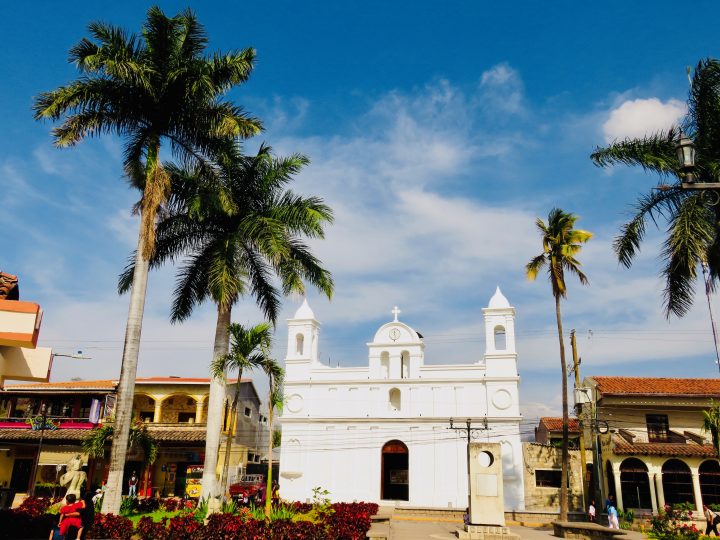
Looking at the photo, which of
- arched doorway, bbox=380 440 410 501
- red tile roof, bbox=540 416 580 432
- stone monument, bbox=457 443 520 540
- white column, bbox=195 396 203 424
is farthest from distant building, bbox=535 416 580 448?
white column, bbox=195 396 203 424

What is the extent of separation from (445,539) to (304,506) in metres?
5.75

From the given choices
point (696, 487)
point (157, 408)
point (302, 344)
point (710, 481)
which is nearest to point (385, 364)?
point (302, 344)

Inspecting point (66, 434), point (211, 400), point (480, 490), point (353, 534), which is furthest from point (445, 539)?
point (66, 434)

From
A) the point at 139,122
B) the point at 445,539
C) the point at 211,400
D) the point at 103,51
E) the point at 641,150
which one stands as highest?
the point at 103,51

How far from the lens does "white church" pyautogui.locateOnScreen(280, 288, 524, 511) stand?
33.1m

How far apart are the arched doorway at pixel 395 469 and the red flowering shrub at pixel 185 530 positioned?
22.1m

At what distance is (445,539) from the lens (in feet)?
56.1

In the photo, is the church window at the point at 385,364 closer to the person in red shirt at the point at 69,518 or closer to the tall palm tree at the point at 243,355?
the tall palm tree at the point at 243,355

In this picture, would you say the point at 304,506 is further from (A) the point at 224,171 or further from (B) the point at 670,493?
(B) the point at 670,493

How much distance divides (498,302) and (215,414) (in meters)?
22.0

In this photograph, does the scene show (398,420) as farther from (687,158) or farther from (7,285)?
(687,158)

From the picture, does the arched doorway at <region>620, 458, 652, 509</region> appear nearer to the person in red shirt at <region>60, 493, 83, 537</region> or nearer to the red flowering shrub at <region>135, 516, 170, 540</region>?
the red flowering shrub at <region>135, 516, 170, 540</region>

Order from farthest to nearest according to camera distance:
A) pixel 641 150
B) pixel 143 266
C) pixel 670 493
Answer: pixel 670 493 < pixel 143 266 < pixel 641 150

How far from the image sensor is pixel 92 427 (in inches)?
1250
